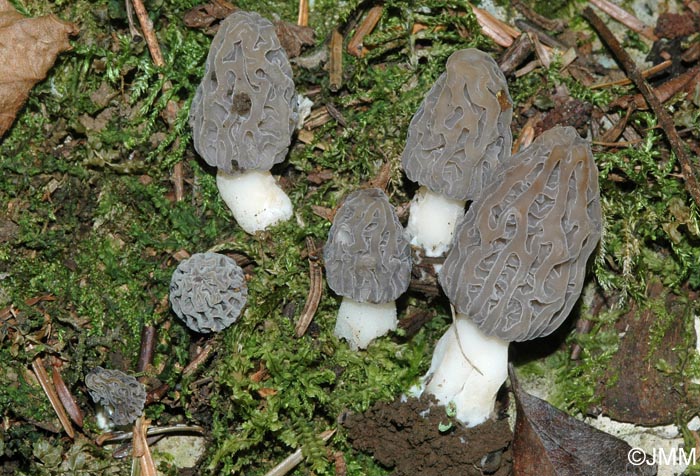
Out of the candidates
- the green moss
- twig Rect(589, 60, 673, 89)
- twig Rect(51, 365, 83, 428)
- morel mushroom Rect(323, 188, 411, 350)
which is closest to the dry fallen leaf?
the green moss

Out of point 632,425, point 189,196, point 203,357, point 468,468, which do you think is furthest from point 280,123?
point 632,425

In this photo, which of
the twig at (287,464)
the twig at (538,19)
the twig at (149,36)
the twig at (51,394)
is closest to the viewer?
the twig at (287,464)

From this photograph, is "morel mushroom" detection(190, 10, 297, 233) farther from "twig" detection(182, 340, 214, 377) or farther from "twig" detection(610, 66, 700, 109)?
"twig" detection(610, 66, 700, 109)

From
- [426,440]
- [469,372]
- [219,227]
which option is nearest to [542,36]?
[469,372]

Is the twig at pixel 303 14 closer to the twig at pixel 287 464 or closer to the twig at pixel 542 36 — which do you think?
the twig at pixel 542 36

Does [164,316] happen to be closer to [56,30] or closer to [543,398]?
[56,30]

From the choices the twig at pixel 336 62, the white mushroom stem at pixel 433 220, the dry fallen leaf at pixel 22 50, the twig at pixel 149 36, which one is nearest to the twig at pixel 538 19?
the twig at pixel 336 62
